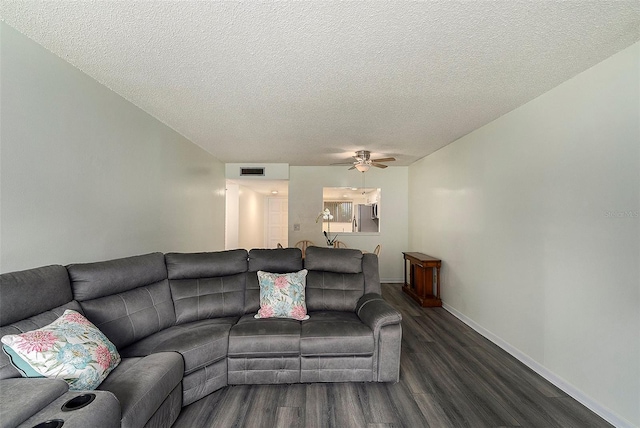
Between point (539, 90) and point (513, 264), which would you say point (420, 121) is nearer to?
point (539, 90)

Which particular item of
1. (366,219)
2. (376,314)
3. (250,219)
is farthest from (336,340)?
(250,219)

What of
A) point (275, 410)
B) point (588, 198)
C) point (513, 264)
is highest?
point (588, 198)

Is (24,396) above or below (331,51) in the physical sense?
below

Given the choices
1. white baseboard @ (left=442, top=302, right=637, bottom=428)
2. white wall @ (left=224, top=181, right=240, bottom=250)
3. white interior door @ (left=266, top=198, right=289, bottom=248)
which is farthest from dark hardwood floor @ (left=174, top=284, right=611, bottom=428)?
white interior door @ (left=266, top=198, right=289, bottom=248)

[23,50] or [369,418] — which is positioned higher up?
[23,50]

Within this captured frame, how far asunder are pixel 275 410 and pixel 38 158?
8.14 ft

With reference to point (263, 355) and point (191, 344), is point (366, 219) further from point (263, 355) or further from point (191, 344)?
point (191, 344)

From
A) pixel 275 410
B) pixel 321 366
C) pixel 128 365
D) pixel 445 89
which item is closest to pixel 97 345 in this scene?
pixel 128 365

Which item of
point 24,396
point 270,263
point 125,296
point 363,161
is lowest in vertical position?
point 24,396

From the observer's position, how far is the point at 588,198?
2.03m

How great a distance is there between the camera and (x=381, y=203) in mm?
5973

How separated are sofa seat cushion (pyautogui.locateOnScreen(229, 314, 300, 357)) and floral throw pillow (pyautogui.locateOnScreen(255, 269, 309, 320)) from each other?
274 millimetres

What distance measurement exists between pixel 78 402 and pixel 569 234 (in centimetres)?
342

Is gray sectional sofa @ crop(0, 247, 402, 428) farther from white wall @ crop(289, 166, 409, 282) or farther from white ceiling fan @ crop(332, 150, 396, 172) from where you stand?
white wall @ crop(289, 166, 409, 282)
